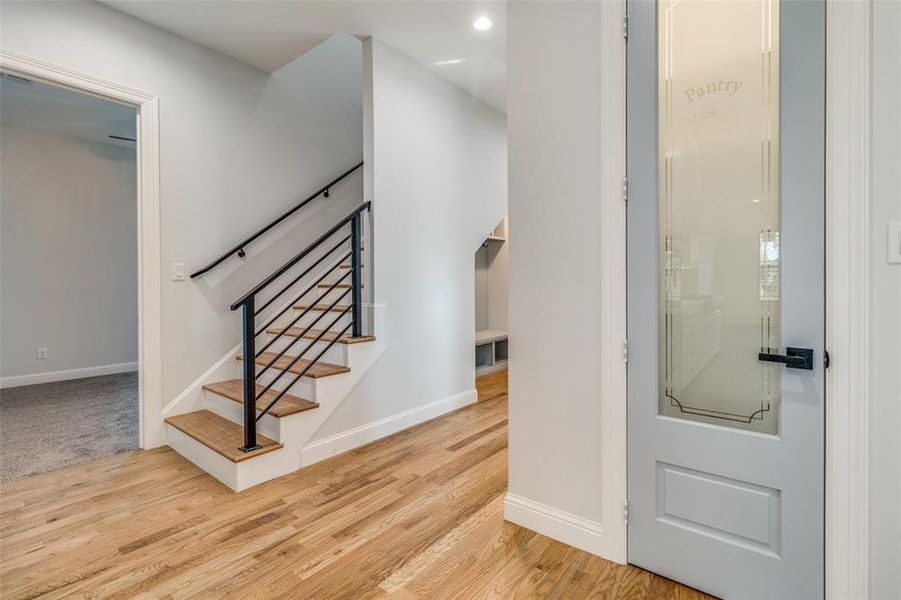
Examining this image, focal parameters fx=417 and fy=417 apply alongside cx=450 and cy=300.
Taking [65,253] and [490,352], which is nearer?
[65,253]

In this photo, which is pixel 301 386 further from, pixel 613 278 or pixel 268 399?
pixel 613 278

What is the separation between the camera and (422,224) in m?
3.47

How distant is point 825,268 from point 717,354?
0.42 metres

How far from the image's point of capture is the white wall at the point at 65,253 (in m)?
4.52

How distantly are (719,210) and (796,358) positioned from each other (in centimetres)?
55

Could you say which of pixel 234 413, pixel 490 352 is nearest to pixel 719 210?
pixel 234 413

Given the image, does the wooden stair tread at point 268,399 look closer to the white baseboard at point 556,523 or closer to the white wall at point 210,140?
the white wall at point 210,140

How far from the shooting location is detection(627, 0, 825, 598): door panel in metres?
1.33

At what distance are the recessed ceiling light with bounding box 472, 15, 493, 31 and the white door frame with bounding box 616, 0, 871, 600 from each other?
2.09 m
